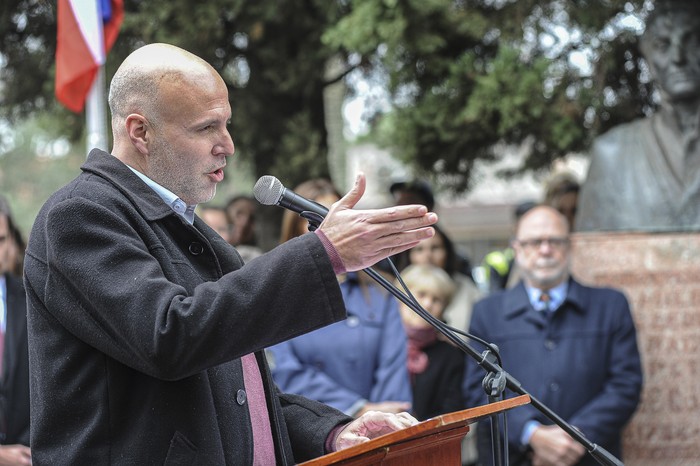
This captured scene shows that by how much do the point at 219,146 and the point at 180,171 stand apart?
111 mm

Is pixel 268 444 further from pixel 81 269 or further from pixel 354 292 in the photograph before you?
pixel 354 292

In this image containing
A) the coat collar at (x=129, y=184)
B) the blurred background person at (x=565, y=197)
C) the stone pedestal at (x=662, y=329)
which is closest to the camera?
the coat collar at (x=129, y=184)

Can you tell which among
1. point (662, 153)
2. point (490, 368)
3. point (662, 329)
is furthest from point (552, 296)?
point (490, 368)

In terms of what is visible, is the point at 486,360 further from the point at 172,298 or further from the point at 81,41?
the point at 81,41

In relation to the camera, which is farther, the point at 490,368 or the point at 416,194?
the point at 416,194

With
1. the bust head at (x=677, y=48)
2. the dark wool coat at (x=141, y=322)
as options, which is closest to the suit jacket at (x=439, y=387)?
the bust head at (x=677, y=48)

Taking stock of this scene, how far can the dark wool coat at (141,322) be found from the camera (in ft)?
7.24

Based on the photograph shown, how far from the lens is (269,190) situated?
8.21 ft

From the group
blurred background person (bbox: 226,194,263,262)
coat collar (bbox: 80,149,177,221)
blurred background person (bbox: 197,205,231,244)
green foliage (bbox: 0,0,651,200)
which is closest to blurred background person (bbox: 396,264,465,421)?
blurred background person (bbox: 197,205,231,244)

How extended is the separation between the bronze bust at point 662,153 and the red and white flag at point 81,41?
3.31m

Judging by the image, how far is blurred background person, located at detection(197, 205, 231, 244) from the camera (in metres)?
6.53

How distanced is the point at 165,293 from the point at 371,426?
71cm

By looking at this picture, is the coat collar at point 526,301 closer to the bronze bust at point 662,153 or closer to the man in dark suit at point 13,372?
the bronze bust at point 662,153

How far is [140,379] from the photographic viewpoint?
237 centimetres
